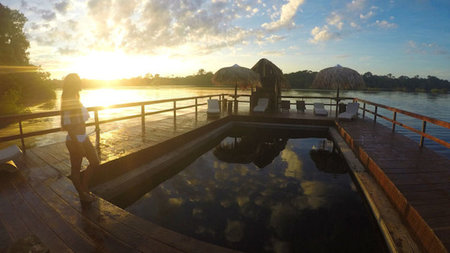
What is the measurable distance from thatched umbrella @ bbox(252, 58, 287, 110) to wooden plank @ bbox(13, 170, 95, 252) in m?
12.8

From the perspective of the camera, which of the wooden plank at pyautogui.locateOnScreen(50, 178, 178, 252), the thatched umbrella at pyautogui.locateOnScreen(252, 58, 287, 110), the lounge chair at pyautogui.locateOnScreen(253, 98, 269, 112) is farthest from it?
the thatched umbrella at pyautogui.locateOnScreen(252, 58, 287, 110)

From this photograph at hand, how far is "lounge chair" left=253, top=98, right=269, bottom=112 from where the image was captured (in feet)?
44.1

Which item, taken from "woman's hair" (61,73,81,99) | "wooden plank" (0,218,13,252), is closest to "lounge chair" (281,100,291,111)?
"woman's hair" (61,73,81,99)

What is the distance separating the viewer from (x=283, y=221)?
369 cm

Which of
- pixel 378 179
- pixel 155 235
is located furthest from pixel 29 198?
pixel 378 179

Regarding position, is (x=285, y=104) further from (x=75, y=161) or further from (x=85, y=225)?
(x=85, y=225)

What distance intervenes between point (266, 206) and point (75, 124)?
10.8ft

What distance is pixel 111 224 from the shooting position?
2.63m

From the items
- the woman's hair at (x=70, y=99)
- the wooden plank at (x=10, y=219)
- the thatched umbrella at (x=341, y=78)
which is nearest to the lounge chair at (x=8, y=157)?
the wooden plank at (x=10, y=219)

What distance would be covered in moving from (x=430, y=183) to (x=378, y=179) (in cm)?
82

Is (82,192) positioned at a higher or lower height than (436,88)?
lower

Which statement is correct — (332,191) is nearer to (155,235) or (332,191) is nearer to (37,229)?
(155,235)

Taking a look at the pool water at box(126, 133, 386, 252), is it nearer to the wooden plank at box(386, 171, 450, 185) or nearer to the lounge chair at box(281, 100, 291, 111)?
the wooden plank at box(386, 171, 450, 185)

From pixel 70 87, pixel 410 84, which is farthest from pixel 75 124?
pixel 410 84
